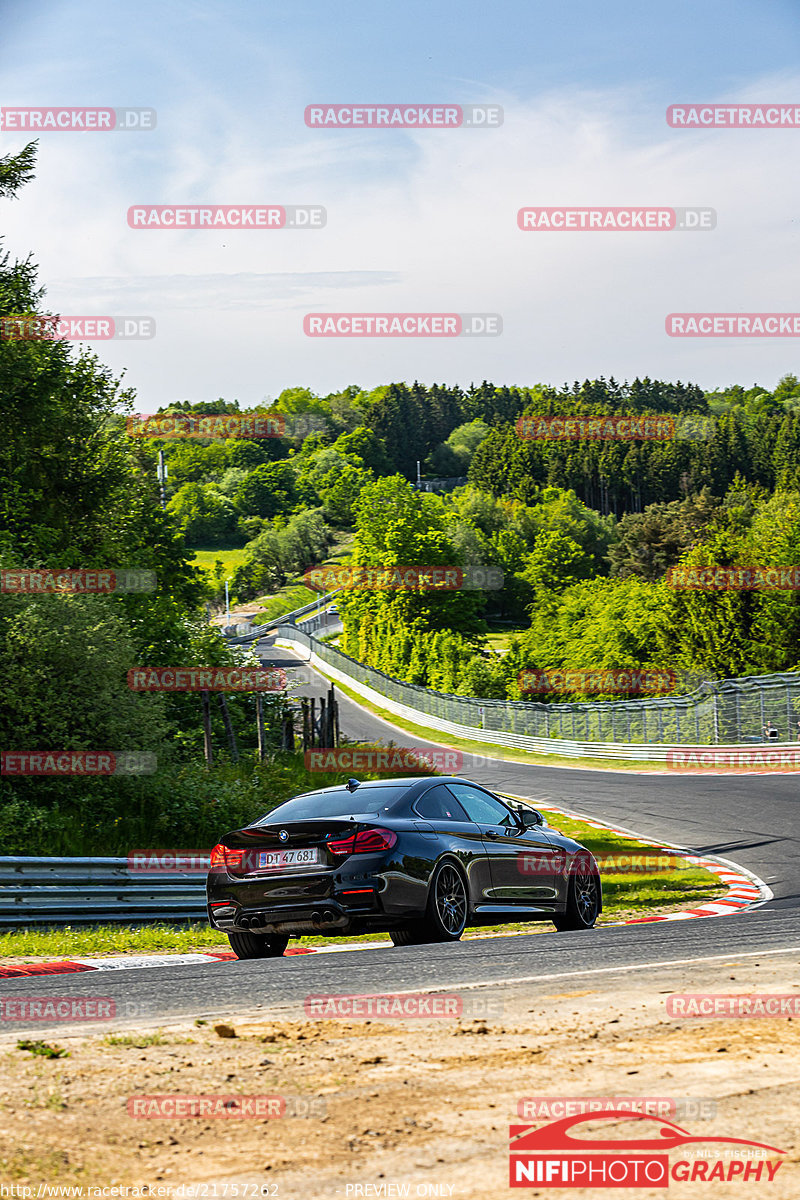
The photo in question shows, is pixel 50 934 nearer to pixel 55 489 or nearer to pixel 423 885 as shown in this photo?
pixel 423 885

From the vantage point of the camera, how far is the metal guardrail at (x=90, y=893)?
455 inches

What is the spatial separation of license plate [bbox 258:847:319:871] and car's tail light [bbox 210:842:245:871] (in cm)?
22

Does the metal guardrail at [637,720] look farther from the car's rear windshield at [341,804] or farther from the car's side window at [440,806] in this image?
the car's rear windshield at [341,804]

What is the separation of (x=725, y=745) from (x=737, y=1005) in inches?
1341

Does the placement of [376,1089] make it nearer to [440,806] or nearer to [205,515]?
[440,806]

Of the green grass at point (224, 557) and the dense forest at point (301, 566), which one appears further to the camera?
the green grass at point (224, 557)

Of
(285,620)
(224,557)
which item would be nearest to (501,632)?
(285,620)

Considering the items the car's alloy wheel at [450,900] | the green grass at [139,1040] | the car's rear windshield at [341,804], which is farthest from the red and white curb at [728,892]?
the green grass at [139,1040]

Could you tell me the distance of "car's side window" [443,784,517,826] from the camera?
10273 millimetres

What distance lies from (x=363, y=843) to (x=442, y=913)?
102 centimetres

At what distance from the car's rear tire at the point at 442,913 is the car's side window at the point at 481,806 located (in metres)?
0.75

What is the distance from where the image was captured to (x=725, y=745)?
38.9 metres

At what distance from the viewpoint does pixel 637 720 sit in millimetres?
44500

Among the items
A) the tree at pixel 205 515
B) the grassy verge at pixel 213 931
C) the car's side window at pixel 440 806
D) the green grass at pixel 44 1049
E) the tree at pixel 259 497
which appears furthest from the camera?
the tree at pixel 259 497
